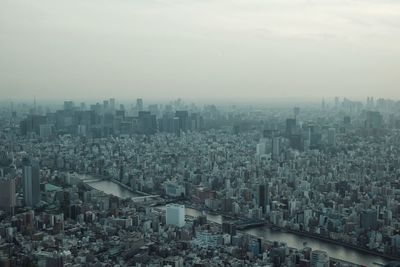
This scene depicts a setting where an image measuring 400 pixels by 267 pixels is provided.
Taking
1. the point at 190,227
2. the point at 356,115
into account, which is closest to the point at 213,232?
the point at 190,227

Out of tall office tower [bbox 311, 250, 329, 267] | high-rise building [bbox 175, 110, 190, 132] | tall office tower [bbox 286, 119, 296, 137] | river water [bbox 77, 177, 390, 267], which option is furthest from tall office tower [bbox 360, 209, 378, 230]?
high-rise building [bbox 175, 110, 190, 132]

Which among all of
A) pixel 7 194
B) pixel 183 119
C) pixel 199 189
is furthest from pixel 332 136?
pixel 7 194

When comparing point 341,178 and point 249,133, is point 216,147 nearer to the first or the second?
point 249,133

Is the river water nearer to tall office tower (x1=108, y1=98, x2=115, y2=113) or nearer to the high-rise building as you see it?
tall office tower (x1=108, y1=98, x2=115, y2=113)

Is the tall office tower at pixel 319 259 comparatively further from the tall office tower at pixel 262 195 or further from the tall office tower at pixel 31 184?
the tall office tower at pixel 31 184

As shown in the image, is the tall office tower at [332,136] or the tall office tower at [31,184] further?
the tall office tower at [332,136]

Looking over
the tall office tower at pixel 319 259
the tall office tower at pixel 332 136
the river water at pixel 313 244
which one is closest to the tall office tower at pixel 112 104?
the river water at pixel 313 244
